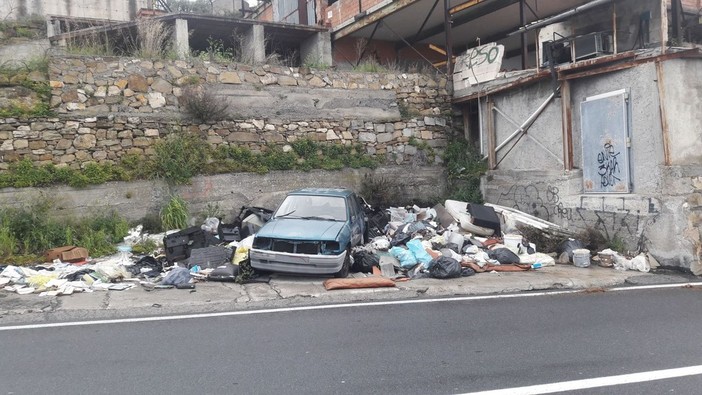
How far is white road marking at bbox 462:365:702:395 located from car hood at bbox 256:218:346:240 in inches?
212

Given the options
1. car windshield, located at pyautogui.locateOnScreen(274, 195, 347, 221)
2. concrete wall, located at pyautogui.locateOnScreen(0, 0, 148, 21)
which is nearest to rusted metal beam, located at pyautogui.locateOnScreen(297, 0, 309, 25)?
concrete wall, located at pyautogui.locateOnScreen(0, 0, 148, 21)

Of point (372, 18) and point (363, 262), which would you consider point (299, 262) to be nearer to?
point (363, 262)

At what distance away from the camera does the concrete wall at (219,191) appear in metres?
12.9

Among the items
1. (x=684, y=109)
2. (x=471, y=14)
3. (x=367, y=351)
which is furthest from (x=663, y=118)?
(x=471, y=14)

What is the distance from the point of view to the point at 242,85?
1523 centimetres

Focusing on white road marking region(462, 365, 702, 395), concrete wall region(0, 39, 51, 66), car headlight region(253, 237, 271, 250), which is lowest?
white road marking region(462, 365, 702, 395)

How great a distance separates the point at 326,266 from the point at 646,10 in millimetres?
9130

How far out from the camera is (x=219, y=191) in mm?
14477

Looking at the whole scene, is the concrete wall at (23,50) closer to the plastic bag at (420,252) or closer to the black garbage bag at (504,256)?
the plastic bag at (420,252)

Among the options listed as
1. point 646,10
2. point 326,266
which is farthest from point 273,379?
point 646,10

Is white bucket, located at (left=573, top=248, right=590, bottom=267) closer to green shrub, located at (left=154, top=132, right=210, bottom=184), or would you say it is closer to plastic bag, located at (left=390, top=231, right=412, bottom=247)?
plastic bag, located at (left=390, top=231, right=412, bottom=247)

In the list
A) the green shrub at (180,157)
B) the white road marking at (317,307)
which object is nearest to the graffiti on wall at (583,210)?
the white road marking at (317,307)

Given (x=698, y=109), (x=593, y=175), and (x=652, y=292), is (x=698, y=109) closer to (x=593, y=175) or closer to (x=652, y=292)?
(x=593, y=175)

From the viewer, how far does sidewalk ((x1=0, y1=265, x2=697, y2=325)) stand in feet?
26.4
